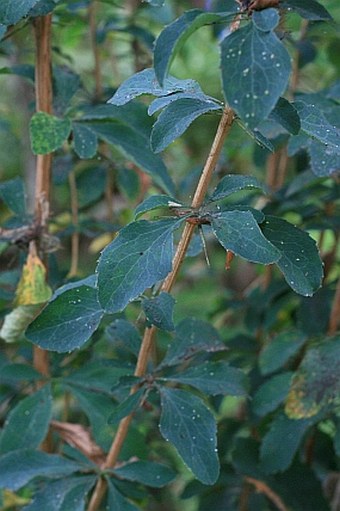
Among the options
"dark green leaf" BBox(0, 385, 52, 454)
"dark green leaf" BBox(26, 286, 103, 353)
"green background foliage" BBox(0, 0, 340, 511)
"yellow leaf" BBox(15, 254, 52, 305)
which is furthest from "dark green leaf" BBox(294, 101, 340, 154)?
"dark green leaf" BBox(0, 385, 52, 454)

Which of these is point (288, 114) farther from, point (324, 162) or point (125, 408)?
point (125, 408)

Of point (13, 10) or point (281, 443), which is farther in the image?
point (281, 443)

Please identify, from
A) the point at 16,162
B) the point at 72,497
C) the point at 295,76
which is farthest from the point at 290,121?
the point at 16,162

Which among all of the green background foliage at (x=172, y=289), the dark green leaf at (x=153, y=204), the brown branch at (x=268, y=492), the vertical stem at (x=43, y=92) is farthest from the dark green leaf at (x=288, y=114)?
the brown branch at (x=268, y=492)

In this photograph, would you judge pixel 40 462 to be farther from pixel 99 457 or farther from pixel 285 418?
pixel 285 418

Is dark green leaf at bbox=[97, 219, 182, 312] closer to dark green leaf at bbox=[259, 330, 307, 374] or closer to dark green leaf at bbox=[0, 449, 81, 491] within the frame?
dark green leaf at bbox=[0, 449, 81, 491]

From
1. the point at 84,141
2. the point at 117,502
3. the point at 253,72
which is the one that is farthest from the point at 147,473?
the point at 253,72
